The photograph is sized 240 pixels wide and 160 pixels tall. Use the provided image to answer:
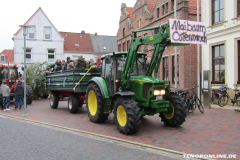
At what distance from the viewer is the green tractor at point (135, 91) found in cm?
721

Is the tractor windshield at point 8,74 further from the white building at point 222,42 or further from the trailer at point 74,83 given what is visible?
the white building at point 222,42

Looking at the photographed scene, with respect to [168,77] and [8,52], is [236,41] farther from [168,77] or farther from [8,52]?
[8,52]

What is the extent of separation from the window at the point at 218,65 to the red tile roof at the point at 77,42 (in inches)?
1197

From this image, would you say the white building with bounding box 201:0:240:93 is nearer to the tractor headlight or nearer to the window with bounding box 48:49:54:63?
the tractor headlight

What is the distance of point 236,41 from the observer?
1505cm

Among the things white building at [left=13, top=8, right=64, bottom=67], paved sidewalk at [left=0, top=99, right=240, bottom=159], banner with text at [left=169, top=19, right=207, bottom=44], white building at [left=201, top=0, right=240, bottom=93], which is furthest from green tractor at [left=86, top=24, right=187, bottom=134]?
white building at [left=13, top=8, right=64, bottom=67]

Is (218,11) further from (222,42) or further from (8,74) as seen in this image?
(8,74)

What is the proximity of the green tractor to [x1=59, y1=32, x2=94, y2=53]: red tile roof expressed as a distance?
1410 inches

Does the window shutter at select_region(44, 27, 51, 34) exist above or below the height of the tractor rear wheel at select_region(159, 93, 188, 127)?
above

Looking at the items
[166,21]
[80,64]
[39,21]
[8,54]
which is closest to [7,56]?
[8,54]

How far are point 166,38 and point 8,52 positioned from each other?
49305mm

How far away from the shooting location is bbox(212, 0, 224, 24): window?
16297mm

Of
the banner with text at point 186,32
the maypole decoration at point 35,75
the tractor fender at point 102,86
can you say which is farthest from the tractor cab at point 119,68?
the maypole decoration at point 35,75

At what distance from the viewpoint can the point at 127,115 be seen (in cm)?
705
